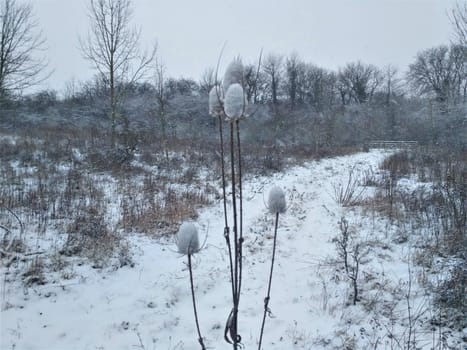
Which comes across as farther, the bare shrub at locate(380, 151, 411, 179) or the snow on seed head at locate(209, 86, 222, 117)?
the bare shrub at locate(380, 151, 411, 179)

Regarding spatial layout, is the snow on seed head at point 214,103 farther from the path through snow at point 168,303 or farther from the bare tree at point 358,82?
the bare tree at point 358,82

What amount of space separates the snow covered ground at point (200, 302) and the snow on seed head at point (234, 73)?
4.67 ft

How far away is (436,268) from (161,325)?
3137mm

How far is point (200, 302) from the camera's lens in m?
3.05

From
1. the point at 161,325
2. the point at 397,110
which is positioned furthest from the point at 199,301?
the point at 397,110

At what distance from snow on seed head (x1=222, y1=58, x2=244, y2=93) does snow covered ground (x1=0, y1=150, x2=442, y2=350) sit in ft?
4.67

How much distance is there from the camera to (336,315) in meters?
2.82

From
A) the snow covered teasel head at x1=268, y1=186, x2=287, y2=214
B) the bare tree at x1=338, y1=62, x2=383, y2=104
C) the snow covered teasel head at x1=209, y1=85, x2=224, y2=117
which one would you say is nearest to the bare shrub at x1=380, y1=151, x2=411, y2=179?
the snow covered teasel head at x1=268, y1=186, x2=287, y2=214

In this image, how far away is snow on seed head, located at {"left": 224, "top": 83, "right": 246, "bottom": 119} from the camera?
1.15 meters

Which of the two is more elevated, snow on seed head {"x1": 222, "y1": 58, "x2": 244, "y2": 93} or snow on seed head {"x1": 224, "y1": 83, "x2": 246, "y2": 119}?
snow on seed head {"x1": 222, "y1": 58, "x2": 244, "y2": 93}

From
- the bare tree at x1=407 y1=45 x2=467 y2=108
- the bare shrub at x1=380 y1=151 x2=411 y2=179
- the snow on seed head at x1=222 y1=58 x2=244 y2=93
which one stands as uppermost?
the bare tree at x1=407 y1=45 x2=467 y2=108

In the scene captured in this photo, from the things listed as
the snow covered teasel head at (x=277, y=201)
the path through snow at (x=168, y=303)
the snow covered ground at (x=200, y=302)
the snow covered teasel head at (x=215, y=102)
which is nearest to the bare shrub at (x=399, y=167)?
the snow covered ground at (x=200, y=302)

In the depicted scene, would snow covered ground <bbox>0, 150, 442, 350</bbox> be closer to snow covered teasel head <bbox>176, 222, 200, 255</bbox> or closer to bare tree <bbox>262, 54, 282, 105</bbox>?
snow covered teasel head <bbox>176, 222, 200, 255</bbox>

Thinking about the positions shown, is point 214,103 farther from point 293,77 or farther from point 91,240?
point 293,77
